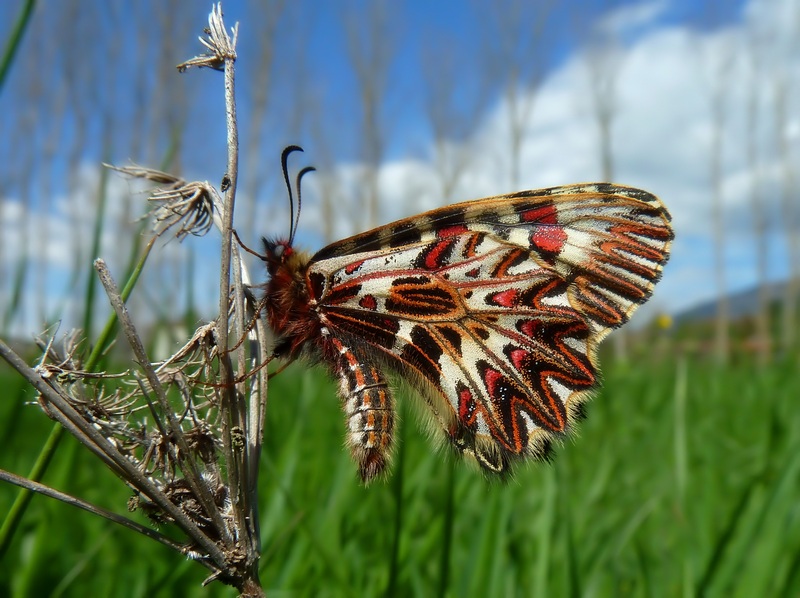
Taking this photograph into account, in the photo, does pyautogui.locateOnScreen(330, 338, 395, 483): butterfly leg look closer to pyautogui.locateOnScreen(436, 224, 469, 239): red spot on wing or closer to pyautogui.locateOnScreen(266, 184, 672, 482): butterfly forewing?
pyautogui.locateOnScreen(266, 184, 672, 482): butterfly forewing

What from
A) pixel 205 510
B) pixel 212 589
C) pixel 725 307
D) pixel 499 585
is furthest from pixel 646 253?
pixel 725 307

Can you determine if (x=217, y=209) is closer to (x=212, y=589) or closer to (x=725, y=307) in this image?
(x=212, y=589)

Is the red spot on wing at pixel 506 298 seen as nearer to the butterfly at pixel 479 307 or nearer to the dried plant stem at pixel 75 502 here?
the butterfly at pixel 479 307

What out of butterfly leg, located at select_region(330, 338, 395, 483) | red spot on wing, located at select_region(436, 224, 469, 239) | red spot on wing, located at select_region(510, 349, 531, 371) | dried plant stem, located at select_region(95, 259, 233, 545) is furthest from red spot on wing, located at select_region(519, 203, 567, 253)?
dried plant stem, located at select_region(95, 259, 233, 545)

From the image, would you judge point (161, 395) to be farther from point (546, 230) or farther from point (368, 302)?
point (546, 230)

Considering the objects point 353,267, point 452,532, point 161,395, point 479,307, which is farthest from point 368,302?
point 161,395

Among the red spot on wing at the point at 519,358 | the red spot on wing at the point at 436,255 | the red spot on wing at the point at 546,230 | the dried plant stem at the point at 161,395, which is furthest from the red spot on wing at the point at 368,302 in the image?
the dried plant stem at the point at 161,395
